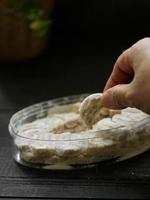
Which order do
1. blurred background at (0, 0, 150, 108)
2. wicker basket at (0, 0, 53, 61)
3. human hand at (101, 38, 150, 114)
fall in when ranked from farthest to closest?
wicker basket at (0, 0, 53, 61) < blurred background at (0, 0, 150, 108) < human hand at (101, 38, 150, 114)

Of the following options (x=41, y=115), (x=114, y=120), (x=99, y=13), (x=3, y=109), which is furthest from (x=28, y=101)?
(x=99, y=13)

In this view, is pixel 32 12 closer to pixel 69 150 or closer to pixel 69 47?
pixel 69 47

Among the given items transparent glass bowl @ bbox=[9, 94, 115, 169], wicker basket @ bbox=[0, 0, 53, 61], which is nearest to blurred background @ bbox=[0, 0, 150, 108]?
wicker basket @ bbox=[0, 0, 53, 61]

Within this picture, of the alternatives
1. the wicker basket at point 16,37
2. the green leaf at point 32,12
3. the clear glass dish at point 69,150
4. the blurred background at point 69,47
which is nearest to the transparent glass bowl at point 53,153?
the clear glass dish at point 69,150

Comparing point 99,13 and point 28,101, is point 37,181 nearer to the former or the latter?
point 28,101

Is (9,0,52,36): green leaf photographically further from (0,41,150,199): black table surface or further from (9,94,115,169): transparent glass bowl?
(9,94,115,169): transparent glass bowl

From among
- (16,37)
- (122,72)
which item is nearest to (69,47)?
(16,37)
